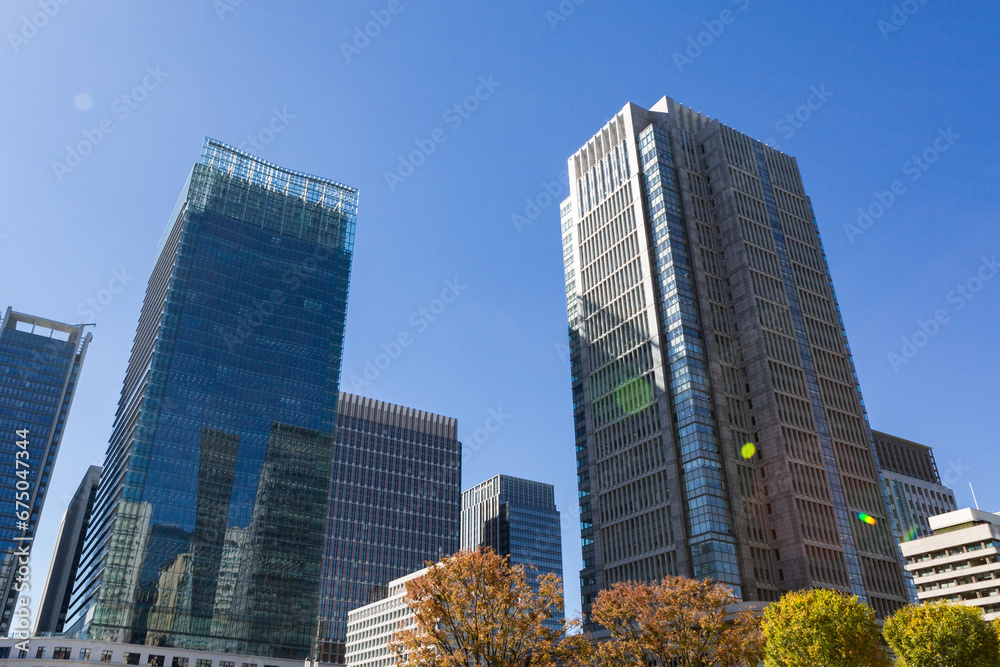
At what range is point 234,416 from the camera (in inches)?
5694

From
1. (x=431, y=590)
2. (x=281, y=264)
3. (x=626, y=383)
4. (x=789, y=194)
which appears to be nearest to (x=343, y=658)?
(x=281, y=264)

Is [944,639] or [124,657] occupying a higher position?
[124,657]

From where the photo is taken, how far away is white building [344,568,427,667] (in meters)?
174

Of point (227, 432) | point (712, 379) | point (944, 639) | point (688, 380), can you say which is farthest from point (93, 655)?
point (944, 639)

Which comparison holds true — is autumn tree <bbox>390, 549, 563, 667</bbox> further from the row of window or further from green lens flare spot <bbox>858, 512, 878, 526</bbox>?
the row of window

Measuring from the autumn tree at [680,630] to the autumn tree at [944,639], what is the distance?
10668mm

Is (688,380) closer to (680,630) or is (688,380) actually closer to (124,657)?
(680,630)

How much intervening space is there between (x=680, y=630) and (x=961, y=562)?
7163 cm

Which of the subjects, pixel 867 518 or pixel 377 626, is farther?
pixel 377 626

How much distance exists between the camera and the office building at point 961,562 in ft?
343

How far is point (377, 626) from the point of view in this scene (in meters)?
181

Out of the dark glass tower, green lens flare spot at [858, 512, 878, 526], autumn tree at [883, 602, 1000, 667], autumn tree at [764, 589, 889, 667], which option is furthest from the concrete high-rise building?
the dark glass tower

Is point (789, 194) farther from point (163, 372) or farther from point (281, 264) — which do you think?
point (163, 372)

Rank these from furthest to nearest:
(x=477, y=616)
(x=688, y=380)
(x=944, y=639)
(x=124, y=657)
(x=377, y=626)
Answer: (x=377, y=626), (x=124, y=657), (x=688, y=380), (x=944, y=639), (x=477, y=616)
